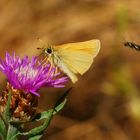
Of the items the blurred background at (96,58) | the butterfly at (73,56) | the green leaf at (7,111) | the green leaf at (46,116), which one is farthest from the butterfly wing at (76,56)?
the blurred background at (96,58)

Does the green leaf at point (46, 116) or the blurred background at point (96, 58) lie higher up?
the green leaf at point (46, 116)

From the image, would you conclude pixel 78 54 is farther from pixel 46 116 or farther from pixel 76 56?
pixel 46 116

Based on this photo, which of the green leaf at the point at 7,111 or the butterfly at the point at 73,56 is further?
the butterfly at the point at 73,56

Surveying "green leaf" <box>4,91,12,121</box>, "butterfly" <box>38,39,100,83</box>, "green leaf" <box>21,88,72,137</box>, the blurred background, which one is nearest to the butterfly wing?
"butterfly" <box>38,39,100,83</box>

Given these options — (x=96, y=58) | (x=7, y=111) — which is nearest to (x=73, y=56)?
(x=7, y=111)

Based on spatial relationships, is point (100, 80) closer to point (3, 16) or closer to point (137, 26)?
point (137, 26)

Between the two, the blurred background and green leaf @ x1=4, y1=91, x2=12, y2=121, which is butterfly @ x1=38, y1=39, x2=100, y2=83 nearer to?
green leaf @ x1=4, y1=91, x2=12, y2=121

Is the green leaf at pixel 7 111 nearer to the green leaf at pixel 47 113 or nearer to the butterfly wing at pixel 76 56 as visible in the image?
the green leaf at pixel 47 113
